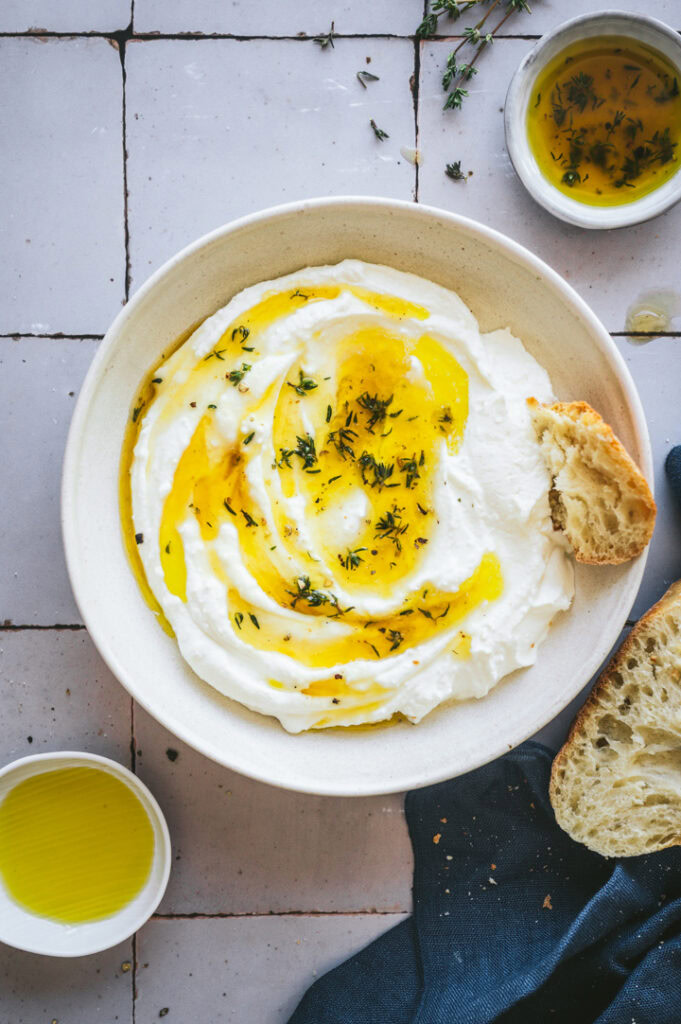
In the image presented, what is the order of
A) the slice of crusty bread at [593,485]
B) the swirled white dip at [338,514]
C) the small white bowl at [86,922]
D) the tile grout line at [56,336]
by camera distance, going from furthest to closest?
1. the tile grout line at [56,336]
2. the small white bowl at [86,922]
3. the swirled white dip at [338,514]
4. the slice of crusty bread at [593,485]

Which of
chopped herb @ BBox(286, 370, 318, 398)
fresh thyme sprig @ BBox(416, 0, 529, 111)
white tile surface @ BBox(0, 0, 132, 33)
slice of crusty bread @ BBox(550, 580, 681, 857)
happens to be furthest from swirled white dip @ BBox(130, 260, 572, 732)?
white tile surface @ BBox(0, 0, 132, 33)

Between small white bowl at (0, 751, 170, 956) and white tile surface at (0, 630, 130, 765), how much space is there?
4.4 inches

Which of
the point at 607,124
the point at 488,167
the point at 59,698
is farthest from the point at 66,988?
the point at 607,124

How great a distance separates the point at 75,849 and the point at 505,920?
124 centimetres

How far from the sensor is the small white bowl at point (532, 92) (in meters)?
2.28

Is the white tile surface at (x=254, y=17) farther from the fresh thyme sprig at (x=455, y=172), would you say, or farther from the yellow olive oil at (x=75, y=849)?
the yellow olive oil at (x=75, y=849)

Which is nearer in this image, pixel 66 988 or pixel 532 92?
pixel 532 92

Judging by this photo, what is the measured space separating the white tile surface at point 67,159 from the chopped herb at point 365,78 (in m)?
0.68

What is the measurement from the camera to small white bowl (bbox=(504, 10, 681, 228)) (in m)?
2.28

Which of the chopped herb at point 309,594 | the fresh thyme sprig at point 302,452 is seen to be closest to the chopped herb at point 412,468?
the fresh thyme sprig at point 302,452

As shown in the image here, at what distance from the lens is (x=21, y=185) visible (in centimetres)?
241

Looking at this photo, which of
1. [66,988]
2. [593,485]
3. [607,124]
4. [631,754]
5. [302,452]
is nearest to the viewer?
[593,485]

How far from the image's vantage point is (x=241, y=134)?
7.84 ft

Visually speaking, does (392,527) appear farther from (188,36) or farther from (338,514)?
(188,36)
